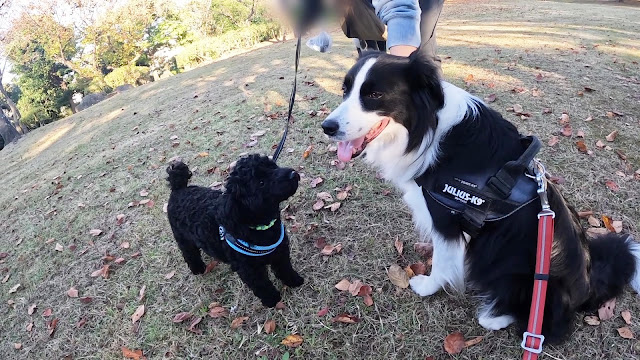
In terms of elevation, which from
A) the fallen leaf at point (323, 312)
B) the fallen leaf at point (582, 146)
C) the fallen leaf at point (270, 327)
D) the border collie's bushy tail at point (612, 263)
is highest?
the border collie's bushy tail at point (612, 263)

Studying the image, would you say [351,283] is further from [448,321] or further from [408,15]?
[408,15]

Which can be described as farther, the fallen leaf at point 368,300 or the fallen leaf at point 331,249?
the fallen leaf at point 331,249

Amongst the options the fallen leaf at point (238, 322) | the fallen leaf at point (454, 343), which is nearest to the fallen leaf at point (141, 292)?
the fallen leaf at point (238, 322)

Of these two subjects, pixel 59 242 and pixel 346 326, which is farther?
pixel 59 242

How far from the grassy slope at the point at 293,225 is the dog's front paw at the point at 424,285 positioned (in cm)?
7

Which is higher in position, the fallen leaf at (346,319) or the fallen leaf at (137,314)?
the fallen leaf at (346,319)

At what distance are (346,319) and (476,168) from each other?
4.99 ft

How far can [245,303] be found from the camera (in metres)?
3.12

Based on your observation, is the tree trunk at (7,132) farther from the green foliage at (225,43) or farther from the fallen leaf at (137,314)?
the fallen leaf at (137,314)

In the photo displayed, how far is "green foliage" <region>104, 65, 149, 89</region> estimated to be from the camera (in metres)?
24.7

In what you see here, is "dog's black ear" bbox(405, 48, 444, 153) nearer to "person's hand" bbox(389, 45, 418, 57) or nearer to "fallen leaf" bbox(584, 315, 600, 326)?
"person's hand" bbox(389, 45, 418, 57)

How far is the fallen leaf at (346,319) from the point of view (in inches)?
107

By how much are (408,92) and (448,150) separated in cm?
41

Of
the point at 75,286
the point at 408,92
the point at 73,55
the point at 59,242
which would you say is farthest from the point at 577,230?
the point at 73,55
